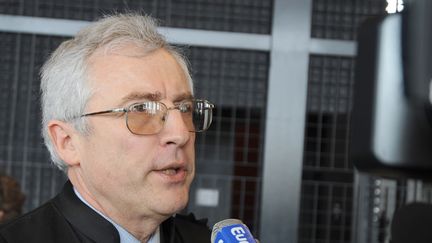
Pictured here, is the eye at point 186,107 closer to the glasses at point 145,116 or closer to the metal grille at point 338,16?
the glasses at point 145,116

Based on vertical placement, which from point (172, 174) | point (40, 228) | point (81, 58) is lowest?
point (40, 228)

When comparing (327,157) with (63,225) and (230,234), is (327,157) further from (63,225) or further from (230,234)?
(230,234)

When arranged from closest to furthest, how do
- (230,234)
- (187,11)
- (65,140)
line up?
(230,234)
(65,140)
(187,11)

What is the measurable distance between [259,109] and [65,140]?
2498 millimetres

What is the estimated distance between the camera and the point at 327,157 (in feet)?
14.5

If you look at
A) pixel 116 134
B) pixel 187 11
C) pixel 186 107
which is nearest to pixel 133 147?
pixel 116 134

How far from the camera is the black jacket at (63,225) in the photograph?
1846mm

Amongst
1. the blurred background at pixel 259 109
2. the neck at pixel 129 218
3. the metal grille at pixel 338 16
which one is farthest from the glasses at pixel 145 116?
the metal grille at pixel 338 16

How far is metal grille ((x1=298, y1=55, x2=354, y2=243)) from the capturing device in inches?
173

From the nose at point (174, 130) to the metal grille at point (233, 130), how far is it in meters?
2.47

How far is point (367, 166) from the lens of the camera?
1.06 m

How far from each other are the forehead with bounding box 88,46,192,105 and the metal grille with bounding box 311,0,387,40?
256 cm

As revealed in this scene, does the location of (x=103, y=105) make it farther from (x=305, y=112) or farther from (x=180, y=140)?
(x=305, y=112)

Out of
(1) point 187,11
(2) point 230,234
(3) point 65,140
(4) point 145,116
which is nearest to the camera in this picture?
(2) point 230,234
